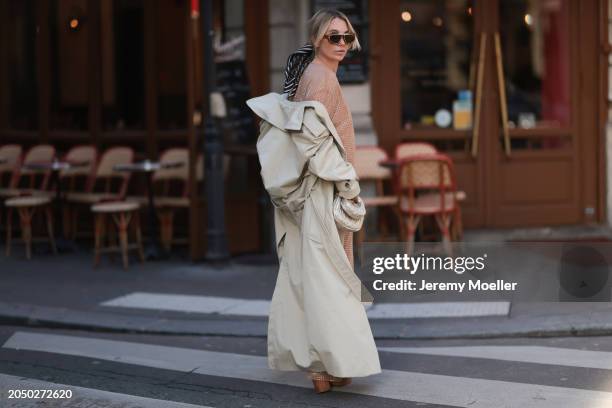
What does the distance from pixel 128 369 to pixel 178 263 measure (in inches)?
169

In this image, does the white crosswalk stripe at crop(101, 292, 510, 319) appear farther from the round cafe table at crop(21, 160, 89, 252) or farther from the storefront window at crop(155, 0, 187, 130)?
the storefront window at crop(155, 0, 187, 130)

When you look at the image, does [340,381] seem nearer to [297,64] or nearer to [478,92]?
[297,64]

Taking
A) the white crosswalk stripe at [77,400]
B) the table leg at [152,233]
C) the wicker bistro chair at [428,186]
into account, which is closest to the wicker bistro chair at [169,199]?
the table leg at [152,233]

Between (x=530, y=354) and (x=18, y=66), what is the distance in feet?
29.0

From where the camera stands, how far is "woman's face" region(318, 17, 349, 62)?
215 inches

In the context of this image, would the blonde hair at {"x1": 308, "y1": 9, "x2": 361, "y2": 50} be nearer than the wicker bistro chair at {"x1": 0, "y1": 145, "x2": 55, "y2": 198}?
Yes

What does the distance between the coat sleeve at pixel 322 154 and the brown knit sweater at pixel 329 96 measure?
0.12 meters

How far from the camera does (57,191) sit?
11805 mm

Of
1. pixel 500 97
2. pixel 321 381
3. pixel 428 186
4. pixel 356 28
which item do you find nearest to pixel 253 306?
pixel 428 186

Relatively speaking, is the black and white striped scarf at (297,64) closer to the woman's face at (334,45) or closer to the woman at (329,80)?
the woman at (329,80)

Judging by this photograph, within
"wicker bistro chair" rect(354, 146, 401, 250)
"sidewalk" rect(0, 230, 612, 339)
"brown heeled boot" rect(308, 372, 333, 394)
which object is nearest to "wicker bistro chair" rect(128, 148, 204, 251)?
"sidewalk" rect(0, 230, 612, 339)

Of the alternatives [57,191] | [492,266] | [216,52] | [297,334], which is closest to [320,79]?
[297,334]

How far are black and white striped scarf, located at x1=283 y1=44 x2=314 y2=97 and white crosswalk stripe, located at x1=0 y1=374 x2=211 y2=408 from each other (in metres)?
1.78

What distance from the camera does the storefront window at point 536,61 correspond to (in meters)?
11.1
